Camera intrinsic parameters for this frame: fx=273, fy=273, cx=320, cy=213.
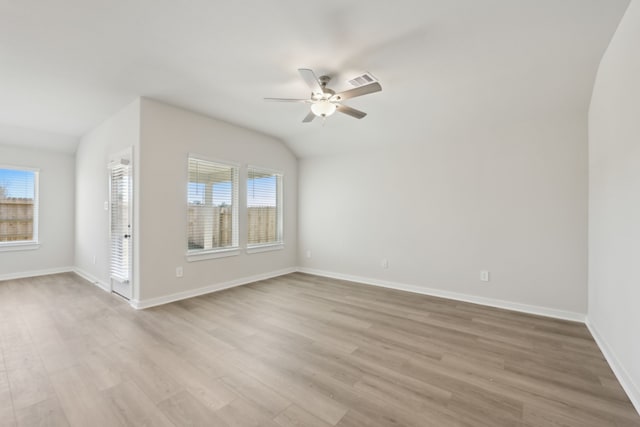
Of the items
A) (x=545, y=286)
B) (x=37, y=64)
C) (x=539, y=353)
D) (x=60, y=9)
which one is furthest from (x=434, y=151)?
(x=37, y=64)

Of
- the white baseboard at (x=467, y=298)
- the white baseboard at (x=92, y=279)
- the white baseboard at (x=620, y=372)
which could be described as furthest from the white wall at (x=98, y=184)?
the white baseboard at (x=620, y=372)

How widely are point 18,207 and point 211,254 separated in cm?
411

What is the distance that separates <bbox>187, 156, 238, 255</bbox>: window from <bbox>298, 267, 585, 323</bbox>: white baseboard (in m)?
2.02

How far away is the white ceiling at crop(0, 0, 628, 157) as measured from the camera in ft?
6.51

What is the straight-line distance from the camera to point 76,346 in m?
2.53

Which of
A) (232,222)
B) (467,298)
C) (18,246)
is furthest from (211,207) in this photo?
(467,298)

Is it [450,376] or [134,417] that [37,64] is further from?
[450,376]

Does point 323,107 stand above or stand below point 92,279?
above

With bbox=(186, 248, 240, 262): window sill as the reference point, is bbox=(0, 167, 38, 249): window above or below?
above

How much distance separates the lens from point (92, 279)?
480 cm

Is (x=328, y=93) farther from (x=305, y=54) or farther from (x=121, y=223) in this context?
(x=121, y=223)

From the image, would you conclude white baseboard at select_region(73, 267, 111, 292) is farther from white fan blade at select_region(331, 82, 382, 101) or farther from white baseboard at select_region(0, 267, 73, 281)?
white fan blade at select_region(331, 82, 382, 101)

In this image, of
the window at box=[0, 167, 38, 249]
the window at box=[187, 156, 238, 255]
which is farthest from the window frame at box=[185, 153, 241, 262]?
the window at box=[0, 167, 38, 249]

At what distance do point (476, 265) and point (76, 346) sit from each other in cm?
471
